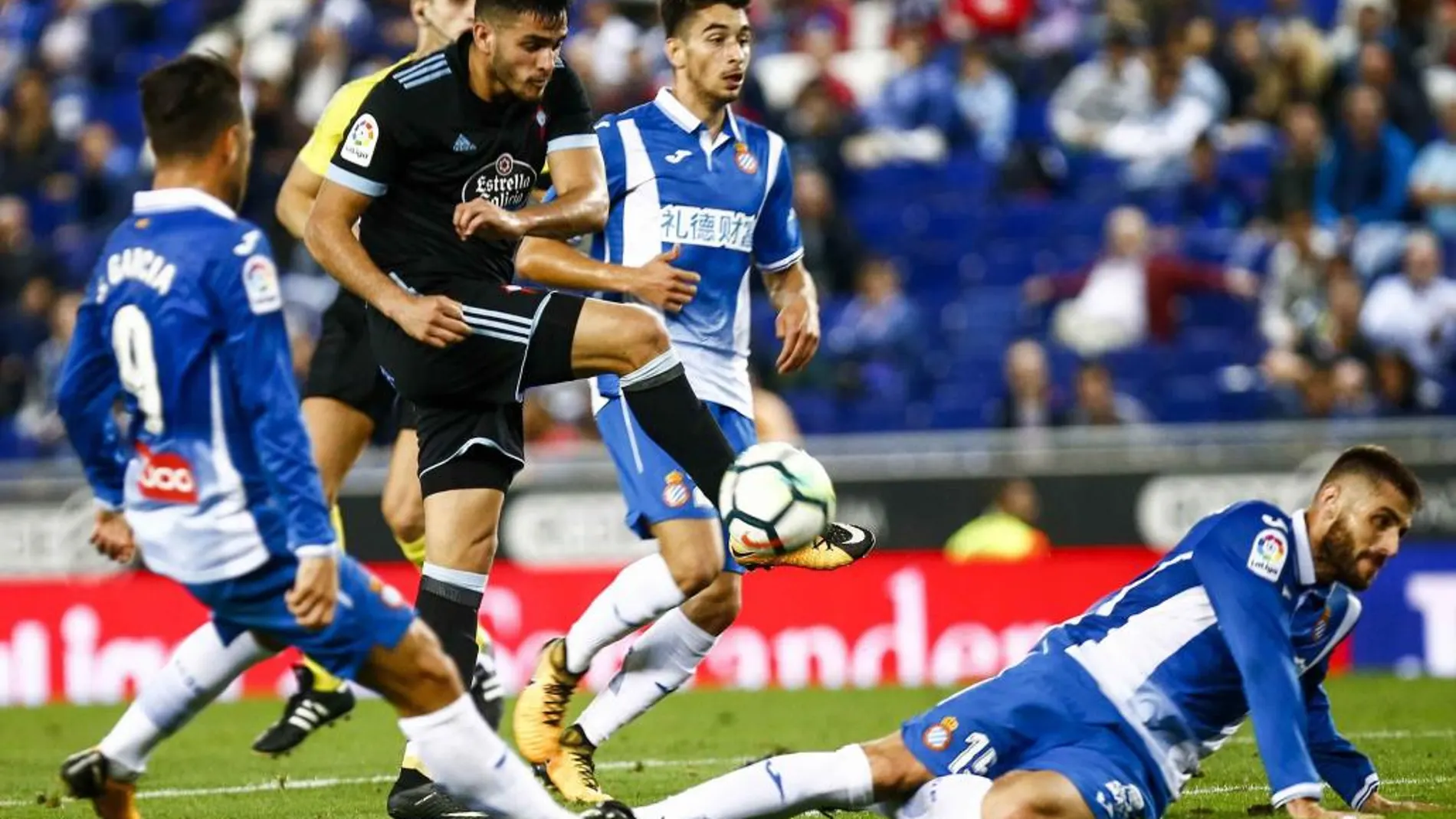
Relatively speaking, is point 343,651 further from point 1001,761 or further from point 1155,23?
point 1155,23

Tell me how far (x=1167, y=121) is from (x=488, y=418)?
11.3 metres

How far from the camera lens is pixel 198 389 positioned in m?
5.32

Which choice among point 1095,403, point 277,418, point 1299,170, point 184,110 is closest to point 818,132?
point 1299,170

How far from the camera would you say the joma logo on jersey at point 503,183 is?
6801 millimetres

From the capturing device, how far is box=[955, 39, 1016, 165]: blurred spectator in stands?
17812 mm

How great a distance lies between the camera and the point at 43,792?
792cm

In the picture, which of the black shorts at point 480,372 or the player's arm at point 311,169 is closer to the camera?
the black shorts at point 480,372

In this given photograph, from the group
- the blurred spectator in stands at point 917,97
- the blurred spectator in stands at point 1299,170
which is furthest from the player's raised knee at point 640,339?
the blurred spectator in stands at point 917,97

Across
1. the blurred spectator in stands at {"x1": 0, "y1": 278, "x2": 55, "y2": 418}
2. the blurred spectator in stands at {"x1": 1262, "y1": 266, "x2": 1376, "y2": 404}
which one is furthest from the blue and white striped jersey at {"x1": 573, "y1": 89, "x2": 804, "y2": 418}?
the blurred spectator in stands at {"x1": 0, "y1": 278, "x2": 55, "y2": 418}

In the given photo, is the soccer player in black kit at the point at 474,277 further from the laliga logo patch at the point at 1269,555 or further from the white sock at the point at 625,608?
the laliga logo patch at the point at 1269,555

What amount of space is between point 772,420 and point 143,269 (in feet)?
25.6

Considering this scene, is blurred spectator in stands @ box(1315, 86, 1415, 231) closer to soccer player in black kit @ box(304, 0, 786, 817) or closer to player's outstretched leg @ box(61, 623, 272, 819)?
soccer player in black kit @ box(304, 0, 786, 817)

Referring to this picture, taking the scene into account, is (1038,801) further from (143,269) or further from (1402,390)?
(1402,390)

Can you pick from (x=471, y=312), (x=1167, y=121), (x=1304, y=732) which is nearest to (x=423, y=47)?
(x=471, y=312)
